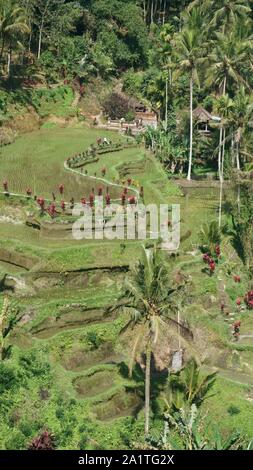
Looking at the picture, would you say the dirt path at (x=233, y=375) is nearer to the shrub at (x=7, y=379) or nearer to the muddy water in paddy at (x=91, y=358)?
the muddy water in paddy at (x=91, y=358)

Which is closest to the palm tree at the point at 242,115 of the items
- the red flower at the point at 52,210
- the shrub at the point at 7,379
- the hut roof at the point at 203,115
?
the hut roof at the point at 203,115

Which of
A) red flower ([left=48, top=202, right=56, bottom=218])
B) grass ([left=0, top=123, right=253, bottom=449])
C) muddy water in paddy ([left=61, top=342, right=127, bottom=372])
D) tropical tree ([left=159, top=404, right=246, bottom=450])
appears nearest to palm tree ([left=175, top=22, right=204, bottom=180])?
grass ([left=0, top=123, right=253, bottom=449])

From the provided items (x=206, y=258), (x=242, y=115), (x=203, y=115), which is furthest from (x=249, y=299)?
(x=203, y=115)

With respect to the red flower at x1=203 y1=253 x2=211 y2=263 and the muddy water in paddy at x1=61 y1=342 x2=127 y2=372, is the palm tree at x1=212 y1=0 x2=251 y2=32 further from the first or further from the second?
the muddy water in paddy at x1=61 y1=342 x2=127 y2=372

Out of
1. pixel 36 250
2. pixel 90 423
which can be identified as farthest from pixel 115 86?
pixel 90 423

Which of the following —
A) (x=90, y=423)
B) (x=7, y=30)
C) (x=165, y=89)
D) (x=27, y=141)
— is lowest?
(x=90, y=423)

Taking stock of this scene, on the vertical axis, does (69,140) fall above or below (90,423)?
above

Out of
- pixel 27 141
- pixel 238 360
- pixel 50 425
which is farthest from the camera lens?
pixel 27 141

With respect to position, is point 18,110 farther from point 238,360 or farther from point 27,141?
point 238,360

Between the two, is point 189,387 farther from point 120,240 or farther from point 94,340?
point 120,240
